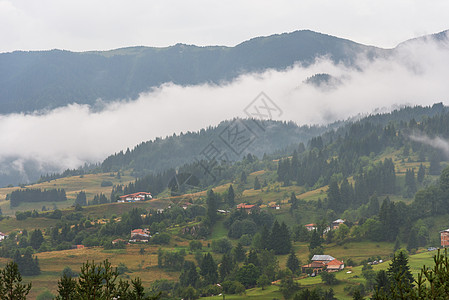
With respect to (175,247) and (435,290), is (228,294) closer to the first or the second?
(175,247)

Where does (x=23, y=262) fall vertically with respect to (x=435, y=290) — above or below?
below

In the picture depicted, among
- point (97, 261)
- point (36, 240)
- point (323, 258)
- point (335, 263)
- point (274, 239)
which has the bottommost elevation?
point (335, 263)

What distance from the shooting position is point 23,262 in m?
146

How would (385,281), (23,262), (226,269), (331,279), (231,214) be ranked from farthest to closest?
1. (231,214)
2. (23,262)
3. (226,269)
4. (331,279)
5. (385,281)

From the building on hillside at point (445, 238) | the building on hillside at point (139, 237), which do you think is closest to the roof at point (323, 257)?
the building on hillside at point (445, 238)

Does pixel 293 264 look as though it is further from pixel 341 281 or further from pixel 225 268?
pixel 341 281

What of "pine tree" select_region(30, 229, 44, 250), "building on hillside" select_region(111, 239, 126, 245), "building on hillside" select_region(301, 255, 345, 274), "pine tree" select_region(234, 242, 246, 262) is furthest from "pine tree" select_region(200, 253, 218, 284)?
"pine tree" select_region(30, 229, 44, 250)

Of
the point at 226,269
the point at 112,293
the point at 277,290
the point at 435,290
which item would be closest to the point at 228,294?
the point at 277,290

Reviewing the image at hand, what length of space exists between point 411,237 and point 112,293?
386 feet

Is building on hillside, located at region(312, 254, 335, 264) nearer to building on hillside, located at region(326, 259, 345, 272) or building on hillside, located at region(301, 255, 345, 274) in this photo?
building on hillside, located at region(301, 255, 345, 274)

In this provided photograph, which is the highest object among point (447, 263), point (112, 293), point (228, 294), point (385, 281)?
point (447, 263)

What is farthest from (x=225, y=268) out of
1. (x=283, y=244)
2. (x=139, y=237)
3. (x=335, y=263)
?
(x=139, y=237)

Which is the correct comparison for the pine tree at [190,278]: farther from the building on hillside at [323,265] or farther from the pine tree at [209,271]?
the building on hillside at [323,265]

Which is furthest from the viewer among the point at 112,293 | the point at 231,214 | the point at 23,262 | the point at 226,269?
the point at 231,214
